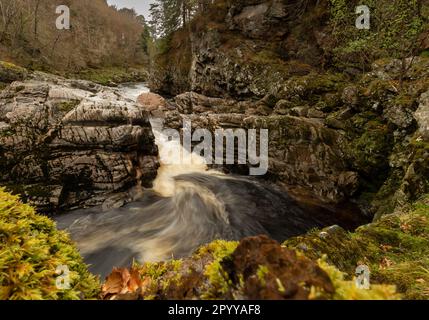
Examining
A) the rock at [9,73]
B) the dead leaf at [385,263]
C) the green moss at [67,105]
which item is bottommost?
the dead leaf at [385,263]

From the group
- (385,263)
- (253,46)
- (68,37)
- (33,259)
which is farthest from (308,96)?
(68,37)

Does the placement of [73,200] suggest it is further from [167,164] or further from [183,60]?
[183,60]

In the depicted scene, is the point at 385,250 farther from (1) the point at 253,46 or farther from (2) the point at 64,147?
(1) the point at 253,46

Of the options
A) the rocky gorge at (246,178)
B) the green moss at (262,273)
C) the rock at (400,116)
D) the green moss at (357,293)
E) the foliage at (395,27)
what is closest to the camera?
the green moss at (357,293)

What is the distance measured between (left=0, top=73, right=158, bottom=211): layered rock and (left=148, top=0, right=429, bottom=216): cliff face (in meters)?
6.82

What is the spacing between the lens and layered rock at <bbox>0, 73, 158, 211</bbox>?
1145 centimetres

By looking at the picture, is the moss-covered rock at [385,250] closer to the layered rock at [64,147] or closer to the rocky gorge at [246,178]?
the rocky gorge at [246,178]

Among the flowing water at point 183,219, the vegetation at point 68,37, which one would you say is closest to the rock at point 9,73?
the flowing water at point 183,219

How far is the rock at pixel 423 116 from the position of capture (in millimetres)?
9834

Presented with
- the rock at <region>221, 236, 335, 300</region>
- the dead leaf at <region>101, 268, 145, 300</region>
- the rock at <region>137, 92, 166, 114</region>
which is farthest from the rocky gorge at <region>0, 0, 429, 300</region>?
the rock at <region>137, 92, 166, 114</region>

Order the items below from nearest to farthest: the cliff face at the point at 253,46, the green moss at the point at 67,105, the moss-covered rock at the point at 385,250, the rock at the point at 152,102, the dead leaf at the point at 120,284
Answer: the dead leaf at the point at 120,284 → the moss-covered rock at the point at 385,250 → the green moss at the point at 67,105 → the cliff face at the point at 253,46 → the rock at the point at 152,102

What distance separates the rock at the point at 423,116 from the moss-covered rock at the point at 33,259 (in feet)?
37.3

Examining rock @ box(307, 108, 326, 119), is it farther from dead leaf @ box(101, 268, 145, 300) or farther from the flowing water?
dead leaf @ box(101, 268, 145, 300)
